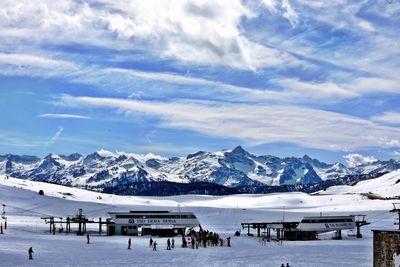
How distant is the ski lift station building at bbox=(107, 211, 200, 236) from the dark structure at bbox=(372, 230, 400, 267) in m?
72.1

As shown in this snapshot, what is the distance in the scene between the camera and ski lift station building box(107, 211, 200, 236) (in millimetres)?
102562

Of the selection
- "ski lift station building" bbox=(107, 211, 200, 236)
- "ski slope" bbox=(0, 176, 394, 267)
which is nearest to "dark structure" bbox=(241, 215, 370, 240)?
"ski slope" bbox=(0, 176, 394, 267)

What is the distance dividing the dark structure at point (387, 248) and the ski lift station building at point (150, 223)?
7207cm

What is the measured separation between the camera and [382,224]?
117 m

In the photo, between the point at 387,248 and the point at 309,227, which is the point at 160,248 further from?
the point at 387,248

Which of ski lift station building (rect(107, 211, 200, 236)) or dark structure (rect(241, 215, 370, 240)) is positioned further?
dark structure (rect(241, 215, 370, 240))

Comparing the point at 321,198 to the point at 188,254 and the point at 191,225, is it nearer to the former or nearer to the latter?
the point at 191,225

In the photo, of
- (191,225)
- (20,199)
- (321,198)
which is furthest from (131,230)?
(321,198)

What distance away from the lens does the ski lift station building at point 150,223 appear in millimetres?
102562

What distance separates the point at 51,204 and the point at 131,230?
50091 mm

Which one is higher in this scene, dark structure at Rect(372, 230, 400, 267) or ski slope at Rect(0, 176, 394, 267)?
dark structure at Rect(372, 230, 400, 267)

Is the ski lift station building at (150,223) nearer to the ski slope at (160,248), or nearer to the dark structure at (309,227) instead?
the ski slope at (160,248)

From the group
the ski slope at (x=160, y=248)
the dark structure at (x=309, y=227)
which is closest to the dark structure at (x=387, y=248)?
the ski slope at (x=160, y=248)

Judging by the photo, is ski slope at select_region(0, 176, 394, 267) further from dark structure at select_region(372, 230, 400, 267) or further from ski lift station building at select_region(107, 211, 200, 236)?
dark structure at select_region(372, 230, 400, 267)
